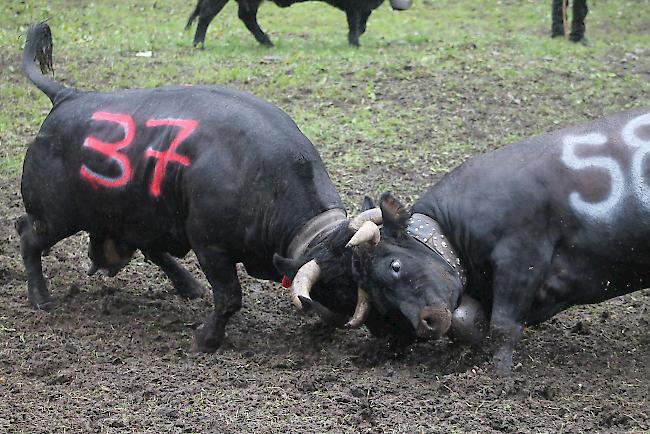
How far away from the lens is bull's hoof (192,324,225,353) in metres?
6.02

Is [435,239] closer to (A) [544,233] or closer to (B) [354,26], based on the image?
(A) [544,233]

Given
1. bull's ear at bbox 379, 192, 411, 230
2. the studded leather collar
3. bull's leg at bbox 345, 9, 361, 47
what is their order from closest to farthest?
bull's ear at bbox 379, 192, 411, 230, the studded leather collar, bull's leg at bbox 345, 9, 361, 47

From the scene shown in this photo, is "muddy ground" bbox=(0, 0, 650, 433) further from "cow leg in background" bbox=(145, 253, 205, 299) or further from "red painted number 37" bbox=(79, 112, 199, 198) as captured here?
"red painted number 37" bbox=(79, 112, 199, 198)

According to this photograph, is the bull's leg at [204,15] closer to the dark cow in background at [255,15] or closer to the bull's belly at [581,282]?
the dark cow in background at [255,15]

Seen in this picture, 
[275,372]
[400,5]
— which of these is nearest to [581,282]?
[275,372]

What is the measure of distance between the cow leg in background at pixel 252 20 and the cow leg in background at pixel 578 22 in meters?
3.95

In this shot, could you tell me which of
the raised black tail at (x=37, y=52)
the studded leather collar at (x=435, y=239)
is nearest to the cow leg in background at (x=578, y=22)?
the raised black tail at (x=37, y=52)

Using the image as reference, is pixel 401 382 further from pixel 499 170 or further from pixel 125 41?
pixel 125 41

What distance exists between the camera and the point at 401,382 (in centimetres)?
534

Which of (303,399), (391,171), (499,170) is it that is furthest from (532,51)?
(303,399)

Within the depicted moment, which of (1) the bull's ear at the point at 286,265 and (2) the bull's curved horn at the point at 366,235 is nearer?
(2) the bull's curved horn at the point at 366,235

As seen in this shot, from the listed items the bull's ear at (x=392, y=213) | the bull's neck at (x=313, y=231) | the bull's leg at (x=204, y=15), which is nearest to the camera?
the bull's ear at (x=392, y=213)

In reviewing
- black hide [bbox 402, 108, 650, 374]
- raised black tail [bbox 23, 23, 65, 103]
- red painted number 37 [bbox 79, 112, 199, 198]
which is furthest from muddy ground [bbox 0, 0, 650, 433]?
raised black tail [bbox 23, 23, 65, 103]

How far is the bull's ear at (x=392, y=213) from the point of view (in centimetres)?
538
